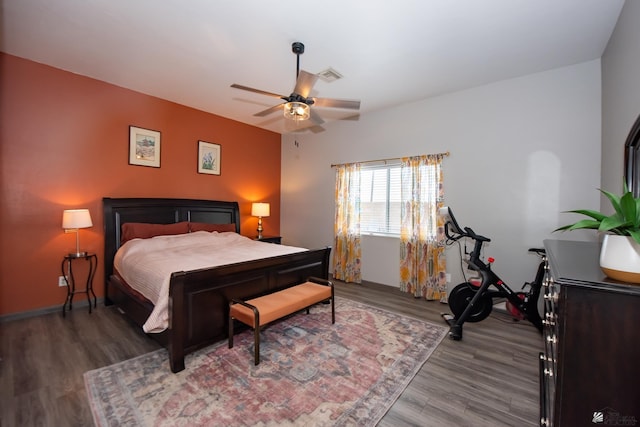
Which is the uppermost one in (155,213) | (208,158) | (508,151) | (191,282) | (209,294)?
(208,158)

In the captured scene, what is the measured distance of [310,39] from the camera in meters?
2.64

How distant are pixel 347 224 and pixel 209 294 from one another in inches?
111

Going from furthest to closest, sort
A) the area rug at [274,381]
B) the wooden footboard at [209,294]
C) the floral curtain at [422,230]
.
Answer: the floral curtain at [422,230], the wooden footboard at [209,294], the area rug at [274,381]

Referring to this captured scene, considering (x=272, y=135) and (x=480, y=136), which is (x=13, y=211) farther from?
(x=480, y=136)

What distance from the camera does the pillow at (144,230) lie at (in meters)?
3.66

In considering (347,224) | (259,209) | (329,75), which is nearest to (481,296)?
(347,224)

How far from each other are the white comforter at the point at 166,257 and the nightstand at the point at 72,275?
13.8 inches

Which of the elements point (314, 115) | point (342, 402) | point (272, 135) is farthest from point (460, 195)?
point (272, 135)

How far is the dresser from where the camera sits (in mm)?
951

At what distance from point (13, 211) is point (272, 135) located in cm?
408

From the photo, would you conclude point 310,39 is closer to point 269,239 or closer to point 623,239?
point 623,239

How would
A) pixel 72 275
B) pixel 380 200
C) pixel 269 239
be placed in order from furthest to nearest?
pixel 269 239
pixel 380 200
pixel 72 275

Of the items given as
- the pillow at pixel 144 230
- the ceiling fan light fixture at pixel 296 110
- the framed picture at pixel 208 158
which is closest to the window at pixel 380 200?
the ceiling fan light fixture at pixel 296 110

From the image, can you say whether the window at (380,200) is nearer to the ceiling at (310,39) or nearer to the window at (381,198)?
the window at (381,198)
